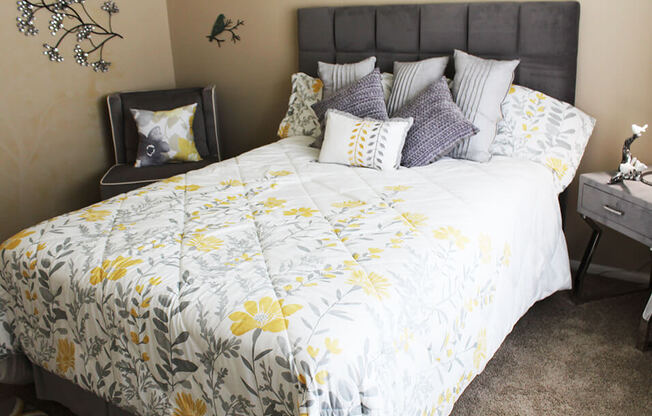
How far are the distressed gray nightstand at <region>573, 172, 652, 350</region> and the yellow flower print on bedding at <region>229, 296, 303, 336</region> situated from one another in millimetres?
1493

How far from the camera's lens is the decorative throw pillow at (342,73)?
9.98 feet

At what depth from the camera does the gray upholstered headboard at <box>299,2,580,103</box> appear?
102 inches

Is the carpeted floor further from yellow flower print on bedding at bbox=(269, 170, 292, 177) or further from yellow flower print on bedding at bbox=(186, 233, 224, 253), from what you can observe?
yellow flower print on bedding at bbox=(269, 170, 292, 177)

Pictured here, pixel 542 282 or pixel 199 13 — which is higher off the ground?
pixel 199 13

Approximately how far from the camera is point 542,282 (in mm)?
2348

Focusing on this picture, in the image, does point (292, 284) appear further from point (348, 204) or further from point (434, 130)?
point (434, 130)

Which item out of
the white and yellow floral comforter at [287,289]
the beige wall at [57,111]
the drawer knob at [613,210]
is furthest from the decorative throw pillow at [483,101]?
the beige wall at [57,111]

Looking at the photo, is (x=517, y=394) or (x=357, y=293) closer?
(x=357, y=293)

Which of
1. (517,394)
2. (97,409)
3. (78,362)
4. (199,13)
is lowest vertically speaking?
(517,394)

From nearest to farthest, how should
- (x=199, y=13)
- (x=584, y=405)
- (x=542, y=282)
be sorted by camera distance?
(x=584, y=405), (x=542, y=282), (x=199, y=13)

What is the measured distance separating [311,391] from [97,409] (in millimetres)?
973

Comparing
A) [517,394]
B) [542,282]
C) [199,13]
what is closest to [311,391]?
[517,394]

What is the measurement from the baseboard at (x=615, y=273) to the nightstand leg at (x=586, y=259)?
0.86 feet

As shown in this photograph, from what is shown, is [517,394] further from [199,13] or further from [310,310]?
[199,13]
